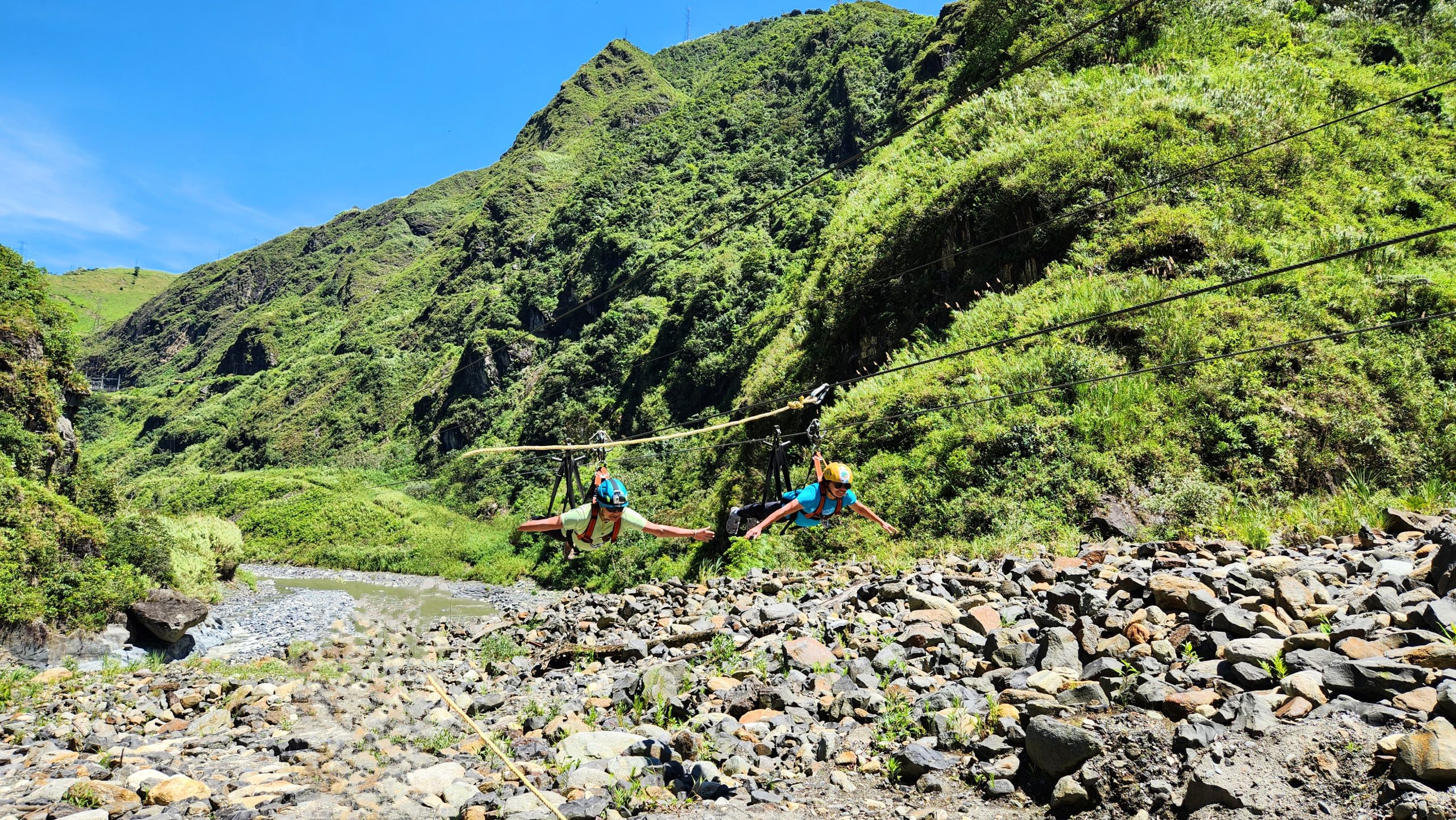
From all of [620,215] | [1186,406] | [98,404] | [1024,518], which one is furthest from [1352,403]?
[98,404]

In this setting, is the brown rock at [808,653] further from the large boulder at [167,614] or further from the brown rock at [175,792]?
the large boulder at [167,614]

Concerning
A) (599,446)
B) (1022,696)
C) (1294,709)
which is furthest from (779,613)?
(1294,709)

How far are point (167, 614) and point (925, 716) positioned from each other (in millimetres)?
23676

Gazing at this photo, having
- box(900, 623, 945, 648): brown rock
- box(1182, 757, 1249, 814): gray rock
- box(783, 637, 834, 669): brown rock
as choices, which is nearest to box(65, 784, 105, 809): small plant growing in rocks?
box(783, 637, 834, 669): brown rock

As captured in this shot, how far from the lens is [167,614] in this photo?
72.0 feet

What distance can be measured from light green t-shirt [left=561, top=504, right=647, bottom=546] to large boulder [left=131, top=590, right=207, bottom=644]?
63.2 feet

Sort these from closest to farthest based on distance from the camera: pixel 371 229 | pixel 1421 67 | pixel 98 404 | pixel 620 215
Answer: pixel 1421 67 → pixel 620 215 → pixel 98 404 → pixel 371 229

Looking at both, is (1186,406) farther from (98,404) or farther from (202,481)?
(98,404)

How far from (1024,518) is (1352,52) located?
21643mm

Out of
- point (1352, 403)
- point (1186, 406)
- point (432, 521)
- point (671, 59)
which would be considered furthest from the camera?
point (671, 59)

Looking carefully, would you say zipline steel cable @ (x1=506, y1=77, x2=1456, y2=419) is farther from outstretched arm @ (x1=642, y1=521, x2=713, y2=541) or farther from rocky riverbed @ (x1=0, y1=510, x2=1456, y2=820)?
outstretched arm @ (x1=642, y1=521, x2=713, y2=541)

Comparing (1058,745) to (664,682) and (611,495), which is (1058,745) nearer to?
(664,682)

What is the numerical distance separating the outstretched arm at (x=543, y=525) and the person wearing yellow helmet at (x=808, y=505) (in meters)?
2.14

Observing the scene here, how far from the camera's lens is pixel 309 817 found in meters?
7.69
